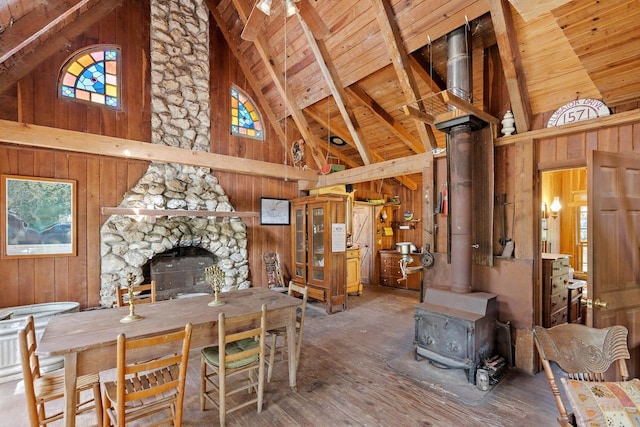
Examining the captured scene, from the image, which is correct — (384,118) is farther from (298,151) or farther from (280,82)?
(280,82)

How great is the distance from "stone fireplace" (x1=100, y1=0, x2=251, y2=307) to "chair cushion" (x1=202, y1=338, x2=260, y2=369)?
254 centimetres

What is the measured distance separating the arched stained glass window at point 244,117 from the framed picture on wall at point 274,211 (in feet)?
4.22

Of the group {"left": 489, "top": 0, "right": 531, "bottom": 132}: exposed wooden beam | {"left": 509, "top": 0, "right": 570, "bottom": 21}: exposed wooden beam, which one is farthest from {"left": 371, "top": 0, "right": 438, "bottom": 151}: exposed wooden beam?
{"left": 509, "top": 0, "right": 570, "bottom": 21}: exposed wooden beam

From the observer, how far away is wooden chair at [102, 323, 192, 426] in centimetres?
172

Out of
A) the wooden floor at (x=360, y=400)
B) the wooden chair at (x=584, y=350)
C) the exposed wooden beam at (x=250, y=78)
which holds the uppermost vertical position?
the exposed wooden beam at (x=250, y=78)

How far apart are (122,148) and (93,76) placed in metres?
1.21

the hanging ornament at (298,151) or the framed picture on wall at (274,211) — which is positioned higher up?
the hanging ornament at (298,151)

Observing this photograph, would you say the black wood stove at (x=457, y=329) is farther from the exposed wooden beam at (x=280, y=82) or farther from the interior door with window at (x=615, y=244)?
the exposed wooden beam at (x=280, y=82)

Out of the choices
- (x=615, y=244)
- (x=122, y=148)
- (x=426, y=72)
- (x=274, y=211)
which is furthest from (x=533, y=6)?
(x=274, y=211)

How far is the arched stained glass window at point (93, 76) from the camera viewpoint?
13.3ft

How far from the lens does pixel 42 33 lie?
3.27 m

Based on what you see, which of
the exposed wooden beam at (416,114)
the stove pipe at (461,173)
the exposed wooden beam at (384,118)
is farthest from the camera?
the exposed wooden beam at (384,118)

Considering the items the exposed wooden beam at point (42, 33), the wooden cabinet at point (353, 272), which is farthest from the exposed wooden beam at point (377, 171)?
the exposed wooden beam at point (42, 33)

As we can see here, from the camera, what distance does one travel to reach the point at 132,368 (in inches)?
67.9
